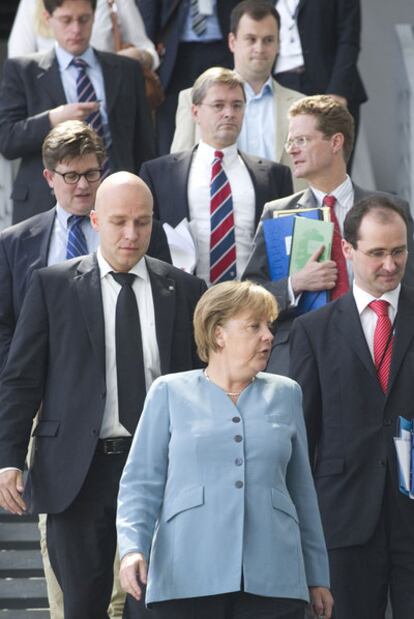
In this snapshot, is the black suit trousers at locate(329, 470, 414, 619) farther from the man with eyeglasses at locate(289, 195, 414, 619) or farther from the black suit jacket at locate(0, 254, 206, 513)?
the black suit jacket at locate(0, 254, 206, 513)

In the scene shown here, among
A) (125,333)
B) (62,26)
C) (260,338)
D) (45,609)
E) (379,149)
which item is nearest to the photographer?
(260,338)

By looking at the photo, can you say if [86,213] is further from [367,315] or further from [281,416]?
[281,416]

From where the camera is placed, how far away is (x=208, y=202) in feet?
28.7

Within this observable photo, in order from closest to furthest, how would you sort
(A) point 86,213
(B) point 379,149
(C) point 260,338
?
(C) point 260,338
(A) point 86,213
(B) point 379,149

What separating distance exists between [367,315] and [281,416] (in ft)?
3.94

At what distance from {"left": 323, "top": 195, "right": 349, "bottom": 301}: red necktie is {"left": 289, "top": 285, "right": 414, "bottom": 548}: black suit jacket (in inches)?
34.0

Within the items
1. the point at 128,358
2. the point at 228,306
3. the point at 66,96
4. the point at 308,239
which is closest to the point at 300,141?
the point at 308,239

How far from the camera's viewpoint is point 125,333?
21.9 feet

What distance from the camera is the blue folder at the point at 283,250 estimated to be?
306 inches

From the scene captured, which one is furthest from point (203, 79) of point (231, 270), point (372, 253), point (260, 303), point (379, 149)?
point (379, 149)

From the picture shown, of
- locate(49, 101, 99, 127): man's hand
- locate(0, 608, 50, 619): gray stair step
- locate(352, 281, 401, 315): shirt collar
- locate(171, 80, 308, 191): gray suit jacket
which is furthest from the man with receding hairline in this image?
locate(171, 80, 308, 191): gray suit jacket

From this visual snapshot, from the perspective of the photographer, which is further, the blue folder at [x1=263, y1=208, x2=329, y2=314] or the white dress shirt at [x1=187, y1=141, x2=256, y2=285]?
the white dress shirt at [x1=187, y1=141, x2=256, y2=285]

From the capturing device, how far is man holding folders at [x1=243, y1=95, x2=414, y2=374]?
770 centimetres

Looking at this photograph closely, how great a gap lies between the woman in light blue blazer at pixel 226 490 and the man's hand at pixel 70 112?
3536 mm
